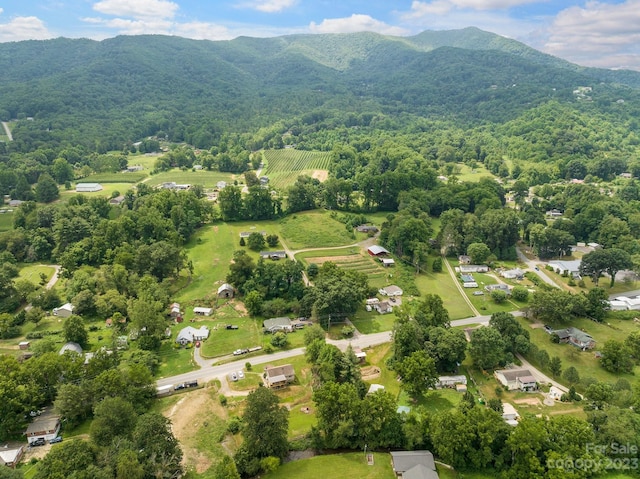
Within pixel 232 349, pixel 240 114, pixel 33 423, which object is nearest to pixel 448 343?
pixel 232 349

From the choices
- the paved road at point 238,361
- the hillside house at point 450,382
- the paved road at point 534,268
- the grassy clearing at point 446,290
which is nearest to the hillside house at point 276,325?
the paved road at point 238,361

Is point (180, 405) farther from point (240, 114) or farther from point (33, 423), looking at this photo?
point (240, 114)

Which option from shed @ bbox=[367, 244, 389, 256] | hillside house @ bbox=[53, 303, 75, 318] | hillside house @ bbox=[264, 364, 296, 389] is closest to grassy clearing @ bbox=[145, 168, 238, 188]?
shed @ bbox=[367, 244, 389, 256]

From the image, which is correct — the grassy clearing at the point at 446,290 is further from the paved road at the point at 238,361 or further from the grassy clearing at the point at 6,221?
the grassy clearing at the point at 6,221

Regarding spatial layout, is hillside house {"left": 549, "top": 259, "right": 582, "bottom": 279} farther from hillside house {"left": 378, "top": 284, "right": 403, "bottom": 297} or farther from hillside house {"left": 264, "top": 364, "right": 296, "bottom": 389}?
hillside house {"left": 264, "top": 364, "right": 296, "bottom": 389}

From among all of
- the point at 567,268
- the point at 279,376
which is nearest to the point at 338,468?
the point at 279,376

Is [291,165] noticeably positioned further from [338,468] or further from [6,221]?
[338,468]
